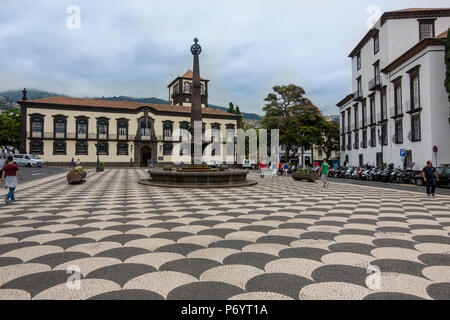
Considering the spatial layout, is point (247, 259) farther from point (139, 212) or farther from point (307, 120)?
point (307, 120)

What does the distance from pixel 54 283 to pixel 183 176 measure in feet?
36.4

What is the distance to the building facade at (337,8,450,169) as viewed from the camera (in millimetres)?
20797

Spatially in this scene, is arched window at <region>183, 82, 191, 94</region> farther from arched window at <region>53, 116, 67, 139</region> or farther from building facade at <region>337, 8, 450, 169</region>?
building facade at <region>337, 8, 450, 169</region>

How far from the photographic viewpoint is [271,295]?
2.52 m

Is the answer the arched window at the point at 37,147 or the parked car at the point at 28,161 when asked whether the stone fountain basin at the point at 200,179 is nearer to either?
the parked car at the point at 28,161

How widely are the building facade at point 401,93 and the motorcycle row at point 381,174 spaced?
2.15 meters

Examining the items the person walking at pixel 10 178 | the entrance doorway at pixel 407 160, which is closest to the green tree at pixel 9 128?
the person walking at pixel 10 178

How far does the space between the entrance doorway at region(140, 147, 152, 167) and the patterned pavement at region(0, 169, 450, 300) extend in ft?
140

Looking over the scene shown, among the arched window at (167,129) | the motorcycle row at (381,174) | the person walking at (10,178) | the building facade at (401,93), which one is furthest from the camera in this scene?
the arched window at (167,129)

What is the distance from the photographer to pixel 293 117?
37.6 m

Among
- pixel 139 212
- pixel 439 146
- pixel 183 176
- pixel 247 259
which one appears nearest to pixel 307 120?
pixel 439 146

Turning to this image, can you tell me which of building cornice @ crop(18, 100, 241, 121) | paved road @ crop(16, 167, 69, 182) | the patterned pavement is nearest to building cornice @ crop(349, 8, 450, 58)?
the patterned pavement

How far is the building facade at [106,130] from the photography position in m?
42.8

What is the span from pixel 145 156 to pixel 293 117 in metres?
25.2
